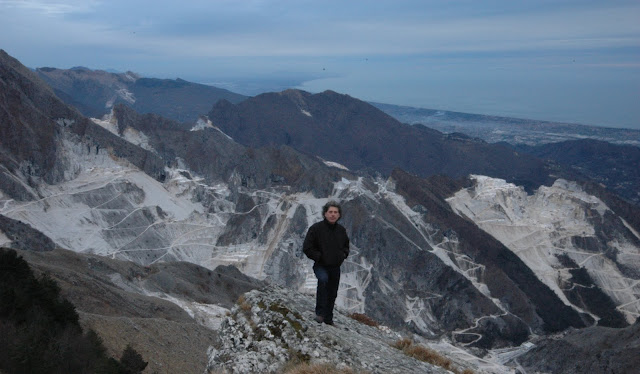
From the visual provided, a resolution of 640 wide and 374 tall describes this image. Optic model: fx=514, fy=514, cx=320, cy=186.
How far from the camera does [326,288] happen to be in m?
14.4

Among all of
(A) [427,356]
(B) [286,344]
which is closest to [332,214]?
(B) [286,344]

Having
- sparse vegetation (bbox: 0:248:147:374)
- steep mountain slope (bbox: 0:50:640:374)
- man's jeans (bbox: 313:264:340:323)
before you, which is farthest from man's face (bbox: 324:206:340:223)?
steep mountain slope (bbox: 0:50:640:374)

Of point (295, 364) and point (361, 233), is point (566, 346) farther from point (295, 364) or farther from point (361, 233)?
point (295, 364)

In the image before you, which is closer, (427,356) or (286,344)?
(286,344)

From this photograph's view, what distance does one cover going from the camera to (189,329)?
106ft

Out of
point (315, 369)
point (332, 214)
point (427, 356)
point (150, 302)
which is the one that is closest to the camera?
point (315, 369)

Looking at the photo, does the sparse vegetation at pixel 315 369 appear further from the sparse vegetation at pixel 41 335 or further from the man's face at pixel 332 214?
the sparse vegetation at pixel 41 335

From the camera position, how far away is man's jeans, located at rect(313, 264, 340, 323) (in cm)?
1409

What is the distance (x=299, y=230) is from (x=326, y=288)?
8443 centimetres

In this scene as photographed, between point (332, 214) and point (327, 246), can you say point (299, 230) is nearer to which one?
point (327, 246)

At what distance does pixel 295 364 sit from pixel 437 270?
85.1 m

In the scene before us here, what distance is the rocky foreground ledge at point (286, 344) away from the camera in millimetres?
12578

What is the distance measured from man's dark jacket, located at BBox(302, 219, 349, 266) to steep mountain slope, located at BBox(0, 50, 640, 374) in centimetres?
6524

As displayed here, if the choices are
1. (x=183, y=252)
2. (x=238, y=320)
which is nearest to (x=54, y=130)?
(x=183, y=252)
